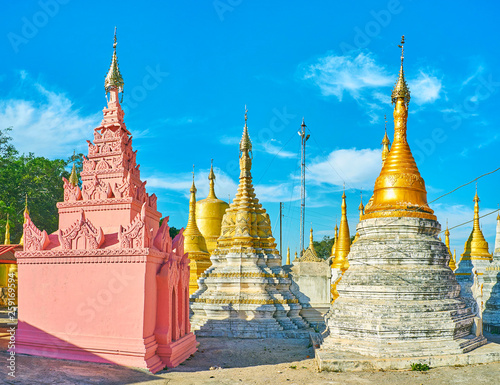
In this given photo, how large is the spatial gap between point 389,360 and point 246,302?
9029 millimetres

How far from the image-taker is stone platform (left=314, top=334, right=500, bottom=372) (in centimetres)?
1160

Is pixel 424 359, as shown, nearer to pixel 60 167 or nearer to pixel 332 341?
pixel 332 341

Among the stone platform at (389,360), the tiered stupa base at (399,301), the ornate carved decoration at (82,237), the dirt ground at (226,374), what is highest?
the ornate carved decoration at (82,237)

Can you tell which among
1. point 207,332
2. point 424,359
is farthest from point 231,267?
point 424,359

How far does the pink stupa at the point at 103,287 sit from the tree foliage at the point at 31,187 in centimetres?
2721

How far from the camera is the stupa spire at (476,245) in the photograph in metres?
25.8

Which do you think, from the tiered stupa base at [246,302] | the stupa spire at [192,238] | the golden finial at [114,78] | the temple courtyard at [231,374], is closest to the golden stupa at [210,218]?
the stupa spire at [192,238]

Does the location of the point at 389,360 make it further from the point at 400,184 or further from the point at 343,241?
the point at 343,241

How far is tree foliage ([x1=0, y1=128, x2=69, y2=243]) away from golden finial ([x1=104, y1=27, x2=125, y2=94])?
1017 inches

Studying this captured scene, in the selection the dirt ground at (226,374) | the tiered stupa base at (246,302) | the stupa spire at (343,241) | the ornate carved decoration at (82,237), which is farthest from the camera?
the stupa spire at (343,241)

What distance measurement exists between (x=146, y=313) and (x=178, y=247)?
2821mm

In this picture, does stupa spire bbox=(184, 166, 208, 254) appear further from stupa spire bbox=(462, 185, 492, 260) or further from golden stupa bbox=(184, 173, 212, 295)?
stupa spire bbox=(462, 185, 492, 260)

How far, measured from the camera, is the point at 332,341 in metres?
12.9

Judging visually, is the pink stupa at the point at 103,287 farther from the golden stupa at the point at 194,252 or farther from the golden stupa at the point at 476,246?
the golden stupa at the point at 476,246
